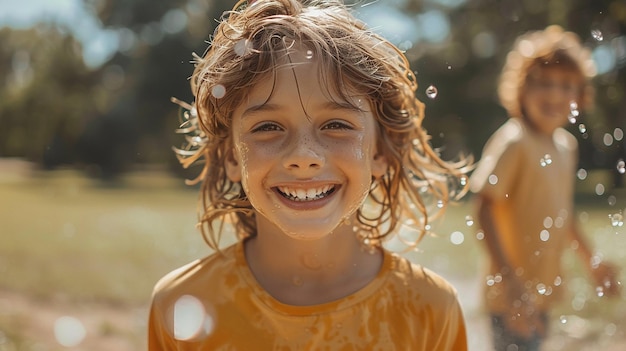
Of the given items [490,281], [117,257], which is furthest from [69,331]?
[490,281]

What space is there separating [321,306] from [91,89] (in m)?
5.66

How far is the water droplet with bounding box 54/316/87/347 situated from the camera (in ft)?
11.0

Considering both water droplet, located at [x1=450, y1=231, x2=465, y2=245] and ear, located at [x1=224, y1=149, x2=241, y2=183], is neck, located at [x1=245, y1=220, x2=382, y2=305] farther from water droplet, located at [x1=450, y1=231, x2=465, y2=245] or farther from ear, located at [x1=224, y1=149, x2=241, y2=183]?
water droplet, located at [x1=450, y1=231, x2=465, y2=245]

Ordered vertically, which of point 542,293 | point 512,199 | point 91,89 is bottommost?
point 542,293

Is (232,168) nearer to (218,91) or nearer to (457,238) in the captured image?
(218,91)

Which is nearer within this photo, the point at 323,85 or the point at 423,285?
the point at 323,85

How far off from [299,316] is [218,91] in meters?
0.36

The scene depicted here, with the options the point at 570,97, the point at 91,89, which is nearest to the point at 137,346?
the point at 570,97

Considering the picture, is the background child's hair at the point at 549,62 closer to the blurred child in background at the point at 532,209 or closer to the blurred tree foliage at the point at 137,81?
the blurred child in background at the point at 532,209

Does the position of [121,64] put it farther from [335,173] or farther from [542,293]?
[335,173]

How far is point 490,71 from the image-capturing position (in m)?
7.54

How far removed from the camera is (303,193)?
1.03m

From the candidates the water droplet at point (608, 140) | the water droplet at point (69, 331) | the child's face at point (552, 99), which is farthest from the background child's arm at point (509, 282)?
the water droplet at point (69, 331)

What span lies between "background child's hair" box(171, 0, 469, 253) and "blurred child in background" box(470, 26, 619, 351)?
61cm
